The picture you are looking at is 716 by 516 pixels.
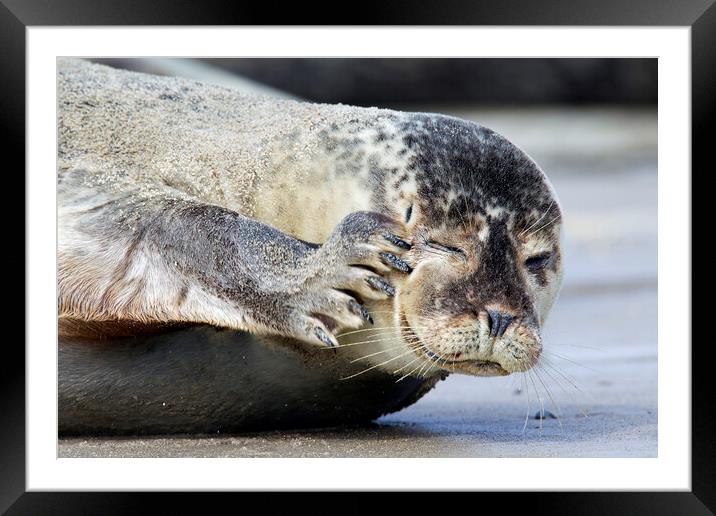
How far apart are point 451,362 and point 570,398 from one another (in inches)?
75.1

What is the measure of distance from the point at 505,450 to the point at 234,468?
1.12 meters

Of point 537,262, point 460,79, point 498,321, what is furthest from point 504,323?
point 460,79

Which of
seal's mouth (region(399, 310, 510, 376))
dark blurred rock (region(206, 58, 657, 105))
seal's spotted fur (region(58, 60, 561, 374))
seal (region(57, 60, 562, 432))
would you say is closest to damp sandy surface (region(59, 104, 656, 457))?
seal (region(57, 60, 562, 432))

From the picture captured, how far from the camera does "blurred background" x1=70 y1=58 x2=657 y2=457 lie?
5004 millimetres

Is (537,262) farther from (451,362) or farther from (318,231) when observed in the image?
(318,231)

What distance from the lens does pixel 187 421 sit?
5078 mm

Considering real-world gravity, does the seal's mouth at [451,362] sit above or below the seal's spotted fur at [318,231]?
below

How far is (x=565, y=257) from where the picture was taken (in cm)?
1000
